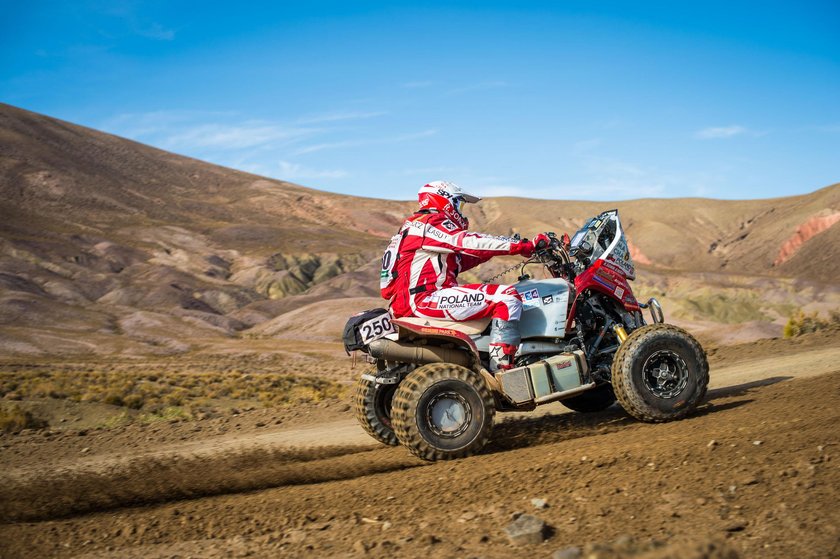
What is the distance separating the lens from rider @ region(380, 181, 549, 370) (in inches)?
277

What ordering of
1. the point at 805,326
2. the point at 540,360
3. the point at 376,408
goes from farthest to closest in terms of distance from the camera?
the point at 805,326 < the point at 376,408 < the point at 540,360

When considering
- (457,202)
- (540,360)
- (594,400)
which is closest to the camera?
(540,360)

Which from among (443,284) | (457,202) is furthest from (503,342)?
(457,202)

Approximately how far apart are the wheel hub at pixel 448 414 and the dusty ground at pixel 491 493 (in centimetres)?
34

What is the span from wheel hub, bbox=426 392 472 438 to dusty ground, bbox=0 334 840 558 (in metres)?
0.34

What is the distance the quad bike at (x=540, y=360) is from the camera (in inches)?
263

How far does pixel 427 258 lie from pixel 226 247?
83.9 metres

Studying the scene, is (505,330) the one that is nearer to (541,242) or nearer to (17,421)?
(541,242)

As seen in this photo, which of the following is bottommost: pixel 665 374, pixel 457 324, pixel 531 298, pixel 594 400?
pixel 594 400

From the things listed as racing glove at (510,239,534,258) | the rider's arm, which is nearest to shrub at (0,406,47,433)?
the rider's arm

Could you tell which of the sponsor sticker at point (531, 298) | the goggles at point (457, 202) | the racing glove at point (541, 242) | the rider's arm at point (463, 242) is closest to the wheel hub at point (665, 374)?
the sponsor sticker at point (531, 298)

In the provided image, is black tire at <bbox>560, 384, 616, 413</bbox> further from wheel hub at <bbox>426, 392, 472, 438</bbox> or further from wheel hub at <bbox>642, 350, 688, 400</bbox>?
wheel hub at <bbox>426, 392, 472, 438</bbox>

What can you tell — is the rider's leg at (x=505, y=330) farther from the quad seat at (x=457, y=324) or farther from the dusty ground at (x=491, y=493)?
the dusty ground at (x=491, y=493)

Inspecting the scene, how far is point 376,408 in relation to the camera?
766 centimetres
